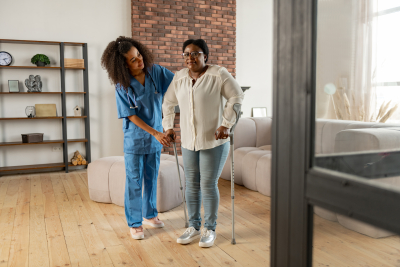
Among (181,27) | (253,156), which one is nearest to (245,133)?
(253,156)

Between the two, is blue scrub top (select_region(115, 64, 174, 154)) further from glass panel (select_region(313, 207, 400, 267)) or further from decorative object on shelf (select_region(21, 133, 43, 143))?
decorative object on shelf (select_region(21, 133, 43, 143))

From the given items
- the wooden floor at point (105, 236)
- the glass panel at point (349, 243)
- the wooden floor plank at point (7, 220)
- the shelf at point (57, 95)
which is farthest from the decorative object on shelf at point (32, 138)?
the glass panel at point (349, 243)

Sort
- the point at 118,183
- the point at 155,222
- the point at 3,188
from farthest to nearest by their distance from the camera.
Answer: the point at 3,188 < the point at 118,183 < the point at 155,222

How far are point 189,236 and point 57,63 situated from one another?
388 cm

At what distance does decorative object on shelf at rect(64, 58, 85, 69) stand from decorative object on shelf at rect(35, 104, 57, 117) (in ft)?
2.08

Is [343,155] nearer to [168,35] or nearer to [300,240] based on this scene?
[300,240]

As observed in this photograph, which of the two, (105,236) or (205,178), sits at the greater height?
(205,178)

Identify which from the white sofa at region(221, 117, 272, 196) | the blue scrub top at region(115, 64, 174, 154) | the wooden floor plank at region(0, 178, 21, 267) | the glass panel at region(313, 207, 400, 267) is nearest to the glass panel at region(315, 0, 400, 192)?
the glass panel at region(313, 207, 400, 267)

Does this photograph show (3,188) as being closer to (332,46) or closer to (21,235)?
(21,235)

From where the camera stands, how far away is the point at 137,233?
8.31 feet

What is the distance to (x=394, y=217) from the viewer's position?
55 centimetres

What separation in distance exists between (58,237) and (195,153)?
1.21 meters

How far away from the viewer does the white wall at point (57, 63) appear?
16.4 feet

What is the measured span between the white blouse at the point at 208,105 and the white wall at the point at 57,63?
3.52m
